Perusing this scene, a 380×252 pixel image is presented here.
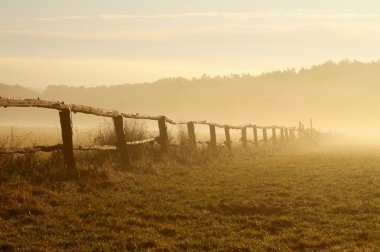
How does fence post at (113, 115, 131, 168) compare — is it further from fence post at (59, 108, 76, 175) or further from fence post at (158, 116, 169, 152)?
fence post at (158, 116, 169, 152)

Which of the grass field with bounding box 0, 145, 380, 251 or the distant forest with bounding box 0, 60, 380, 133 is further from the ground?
the distant forest with bounding box 0, 60, 380, 133

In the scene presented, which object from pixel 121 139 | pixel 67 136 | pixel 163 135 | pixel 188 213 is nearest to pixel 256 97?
pixel 163 135

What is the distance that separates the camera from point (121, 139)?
14.3 m

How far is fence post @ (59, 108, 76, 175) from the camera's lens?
11.4 metres

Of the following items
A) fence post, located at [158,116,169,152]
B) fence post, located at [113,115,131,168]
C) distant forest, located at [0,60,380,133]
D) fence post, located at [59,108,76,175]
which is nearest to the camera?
fence post, located at [59,108,76,175]

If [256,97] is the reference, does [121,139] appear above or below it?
below

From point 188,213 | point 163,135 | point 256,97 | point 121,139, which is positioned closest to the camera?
point 188,213

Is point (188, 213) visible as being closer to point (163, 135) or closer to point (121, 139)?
point (121, 139)

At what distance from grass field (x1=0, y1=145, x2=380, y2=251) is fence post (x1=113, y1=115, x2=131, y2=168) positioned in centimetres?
75

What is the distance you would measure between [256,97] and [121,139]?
14962cm

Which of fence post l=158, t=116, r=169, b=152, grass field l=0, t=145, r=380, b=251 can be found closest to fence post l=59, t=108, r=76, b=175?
grass field l=0, t=145, r=380, b=251

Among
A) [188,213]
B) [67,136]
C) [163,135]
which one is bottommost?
[188,213]

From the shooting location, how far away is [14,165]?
10.8 metres

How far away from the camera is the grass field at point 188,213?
283 inches
